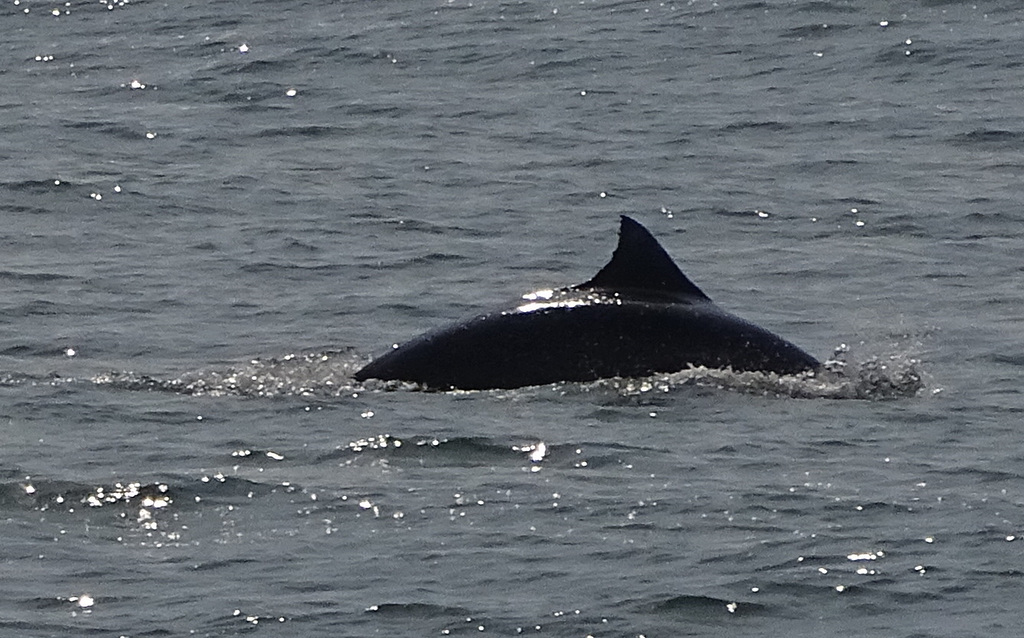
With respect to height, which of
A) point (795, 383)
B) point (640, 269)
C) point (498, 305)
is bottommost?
point (795, 383)

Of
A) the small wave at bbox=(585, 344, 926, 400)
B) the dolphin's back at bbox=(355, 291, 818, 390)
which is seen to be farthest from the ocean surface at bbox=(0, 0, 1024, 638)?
the dolphin's back at bbox=(355, 291, 818, 390)

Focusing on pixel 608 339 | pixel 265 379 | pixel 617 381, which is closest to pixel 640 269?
pixel 608 339

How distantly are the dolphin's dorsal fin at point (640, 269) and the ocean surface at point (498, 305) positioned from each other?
2.23 feet

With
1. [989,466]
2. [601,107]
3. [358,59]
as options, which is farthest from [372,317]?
[358,59]

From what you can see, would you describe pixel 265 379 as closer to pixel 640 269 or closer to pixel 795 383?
pixel 640 269

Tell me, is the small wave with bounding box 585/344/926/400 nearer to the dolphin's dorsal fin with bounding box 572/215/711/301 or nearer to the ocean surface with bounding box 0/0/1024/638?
the ocean surface with bounding box 0/0/1024/638

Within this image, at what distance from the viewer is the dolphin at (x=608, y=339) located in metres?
15.4

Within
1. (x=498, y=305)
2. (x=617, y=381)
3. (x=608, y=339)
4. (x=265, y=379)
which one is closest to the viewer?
(x=617, y=381)

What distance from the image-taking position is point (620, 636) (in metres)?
10.5

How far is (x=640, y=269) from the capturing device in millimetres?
15633

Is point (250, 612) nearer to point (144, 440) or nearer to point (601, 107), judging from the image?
point (144, 440)

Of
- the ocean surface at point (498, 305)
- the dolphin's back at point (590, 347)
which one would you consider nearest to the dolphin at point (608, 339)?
the dolphin's back at point (590, 347)

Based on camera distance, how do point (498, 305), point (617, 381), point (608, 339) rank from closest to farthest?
point (617, 381)
point (608, 339)
point (498, 305)

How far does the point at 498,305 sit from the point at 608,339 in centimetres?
92
